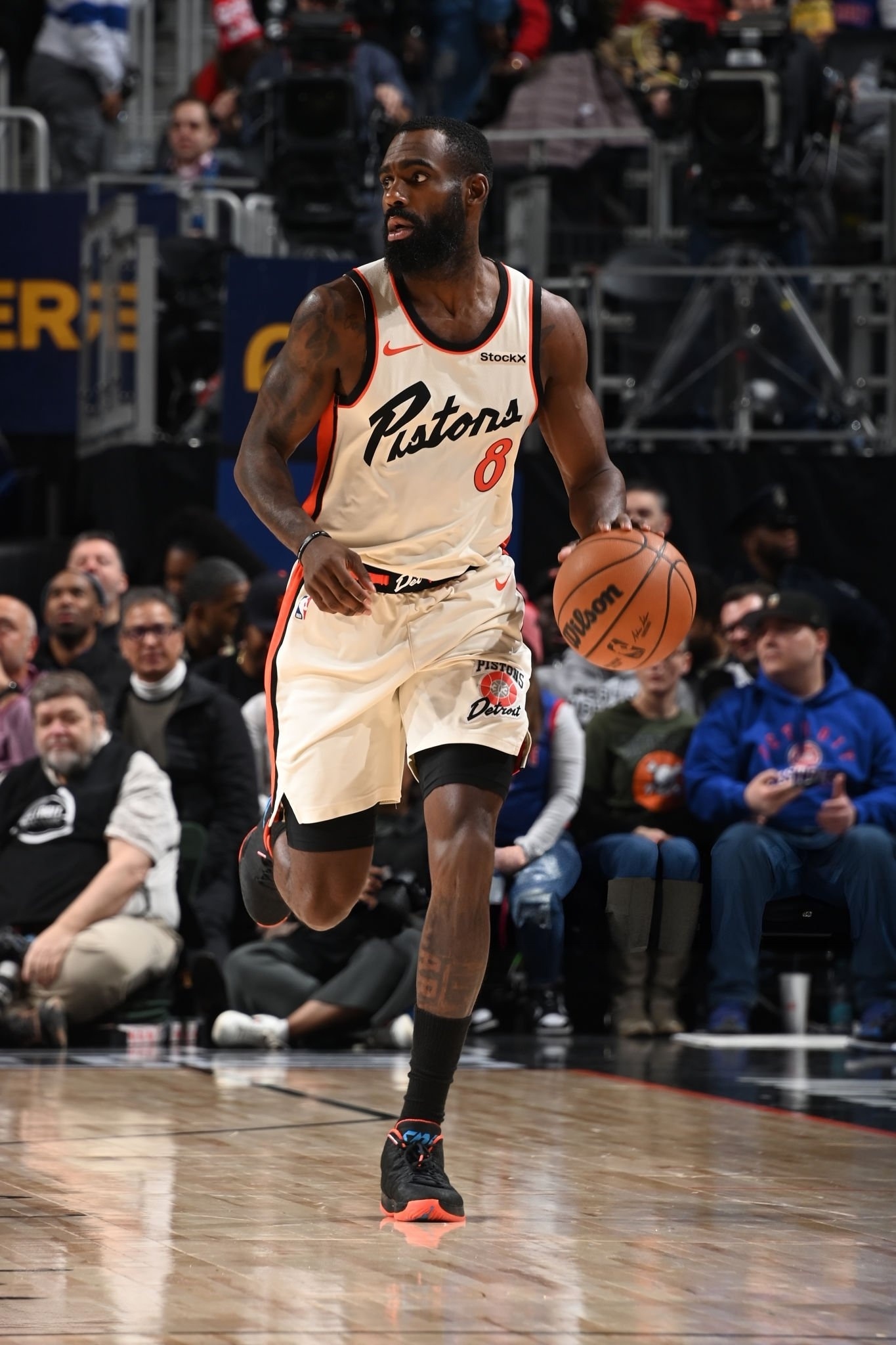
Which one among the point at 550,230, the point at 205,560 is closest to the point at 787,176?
the point at 550,230

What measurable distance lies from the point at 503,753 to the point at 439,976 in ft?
1.42

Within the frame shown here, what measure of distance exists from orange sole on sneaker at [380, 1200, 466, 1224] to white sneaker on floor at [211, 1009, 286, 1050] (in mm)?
3354

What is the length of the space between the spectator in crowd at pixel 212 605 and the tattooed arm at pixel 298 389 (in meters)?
4.56

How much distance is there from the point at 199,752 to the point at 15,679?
33.9 inches

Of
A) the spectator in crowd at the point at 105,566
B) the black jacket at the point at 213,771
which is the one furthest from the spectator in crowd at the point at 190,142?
the black jacket at the point at 213,771

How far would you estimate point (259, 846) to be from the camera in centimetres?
464

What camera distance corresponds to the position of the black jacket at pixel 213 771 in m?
7.62

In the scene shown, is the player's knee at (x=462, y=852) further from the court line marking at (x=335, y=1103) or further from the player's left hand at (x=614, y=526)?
the court line marking at (x=335, y=1103)

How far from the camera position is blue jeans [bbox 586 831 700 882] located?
5.24 meters

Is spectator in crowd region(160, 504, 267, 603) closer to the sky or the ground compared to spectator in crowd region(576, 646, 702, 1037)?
closer to the sky

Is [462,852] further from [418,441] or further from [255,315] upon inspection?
[255,315]

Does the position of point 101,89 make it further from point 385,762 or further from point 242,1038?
point 385,762

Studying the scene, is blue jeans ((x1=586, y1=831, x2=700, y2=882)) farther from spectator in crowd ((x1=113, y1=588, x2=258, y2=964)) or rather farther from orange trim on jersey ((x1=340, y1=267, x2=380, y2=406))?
spectator in crowd ((x1=113, y1=588, x2=258, y2=964))

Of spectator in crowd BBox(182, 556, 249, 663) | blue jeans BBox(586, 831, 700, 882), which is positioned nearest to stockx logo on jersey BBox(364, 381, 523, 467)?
blue jeans BBox(586, 831, 700, 882)
